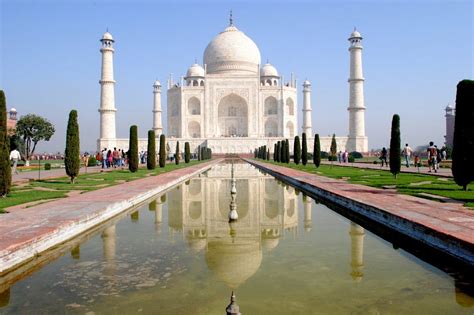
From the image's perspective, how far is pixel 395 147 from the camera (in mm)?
10086

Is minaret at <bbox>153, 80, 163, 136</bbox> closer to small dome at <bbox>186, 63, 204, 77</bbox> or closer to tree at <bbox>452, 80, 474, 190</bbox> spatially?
small dome at <bbox>186, 63, 204, 77</bbox>

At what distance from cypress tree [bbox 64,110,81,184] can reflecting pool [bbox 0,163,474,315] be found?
17.1 feet

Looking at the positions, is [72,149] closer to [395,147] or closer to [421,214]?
[395,147]

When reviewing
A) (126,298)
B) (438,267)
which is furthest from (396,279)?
(126,298)

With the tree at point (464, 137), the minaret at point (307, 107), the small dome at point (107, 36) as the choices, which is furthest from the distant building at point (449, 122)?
the tree at point (464, 137)

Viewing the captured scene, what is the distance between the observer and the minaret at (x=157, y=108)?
3988 cm

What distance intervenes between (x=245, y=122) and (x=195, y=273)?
37.4m

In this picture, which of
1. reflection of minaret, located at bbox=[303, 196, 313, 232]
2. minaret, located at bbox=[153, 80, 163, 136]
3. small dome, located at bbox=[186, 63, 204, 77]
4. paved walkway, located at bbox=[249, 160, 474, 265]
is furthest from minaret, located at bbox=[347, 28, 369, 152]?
paved walkway, located at bbox=[249, 160, 474, 265]

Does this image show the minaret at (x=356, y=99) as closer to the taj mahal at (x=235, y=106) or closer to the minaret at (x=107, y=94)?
the taj mahal at (x=235, y=106)

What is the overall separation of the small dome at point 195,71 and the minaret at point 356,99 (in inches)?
593

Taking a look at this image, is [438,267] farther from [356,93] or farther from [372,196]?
[356,93]

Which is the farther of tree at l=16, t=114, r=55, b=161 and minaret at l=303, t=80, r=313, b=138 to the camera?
minaret at l=303, t=80, r=313, b=138

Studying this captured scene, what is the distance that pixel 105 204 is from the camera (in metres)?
5.16

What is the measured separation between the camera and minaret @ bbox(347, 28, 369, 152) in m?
33.0
